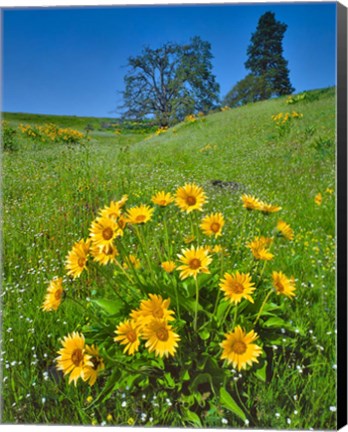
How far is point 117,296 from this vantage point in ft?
9.57

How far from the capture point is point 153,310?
2656 millimetres

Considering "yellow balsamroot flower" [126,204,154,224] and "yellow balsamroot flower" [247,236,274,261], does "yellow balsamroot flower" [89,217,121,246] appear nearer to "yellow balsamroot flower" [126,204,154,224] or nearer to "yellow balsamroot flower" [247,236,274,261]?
"yellow balsamroot flower" [126,204,154,224]

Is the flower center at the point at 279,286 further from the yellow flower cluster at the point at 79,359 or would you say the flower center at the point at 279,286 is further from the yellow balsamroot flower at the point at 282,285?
the yellow flower cluster at the point at 79,359

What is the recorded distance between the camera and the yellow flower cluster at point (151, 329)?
262cm

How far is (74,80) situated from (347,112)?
161cm

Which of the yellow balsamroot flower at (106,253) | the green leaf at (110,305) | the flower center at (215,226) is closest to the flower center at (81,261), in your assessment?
the yellow balsamroot flower at (106,253)

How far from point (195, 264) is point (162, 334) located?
38 cm

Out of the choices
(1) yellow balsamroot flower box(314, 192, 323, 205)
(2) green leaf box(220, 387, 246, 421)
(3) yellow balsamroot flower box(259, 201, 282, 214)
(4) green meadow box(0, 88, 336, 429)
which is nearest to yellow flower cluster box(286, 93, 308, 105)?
(4) green meadow box(0, 88, 336, 429)

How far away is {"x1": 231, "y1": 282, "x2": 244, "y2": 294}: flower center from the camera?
8.62 feet

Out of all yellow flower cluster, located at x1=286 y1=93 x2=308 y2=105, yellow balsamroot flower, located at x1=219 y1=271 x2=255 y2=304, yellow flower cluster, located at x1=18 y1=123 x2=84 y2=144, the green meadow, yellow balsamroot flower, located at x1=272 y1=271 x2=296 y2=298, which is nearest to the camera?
yellow balsamroot flower, located at x1=219 y1=271 x2=255 y2=304

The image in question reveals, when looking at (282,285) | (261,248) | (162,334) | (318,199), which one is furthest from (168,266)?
(318,199)

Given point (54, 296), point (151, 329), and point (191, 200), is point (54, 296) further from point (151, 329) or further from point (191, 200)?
point (191, 200)

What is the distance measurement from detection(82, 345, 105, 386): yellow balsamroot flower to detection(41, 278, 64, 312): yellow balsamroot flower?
29 cm

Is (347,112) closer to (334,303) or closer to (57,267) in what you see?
(334,303)
